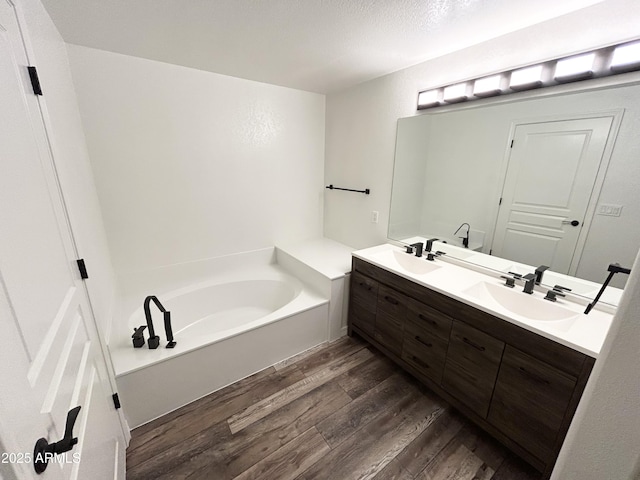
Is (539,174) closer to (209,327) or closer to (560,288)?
(560,288)

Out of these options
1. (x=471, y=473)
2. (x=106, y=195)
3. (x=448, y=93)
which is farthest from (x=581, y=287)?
(x=106, y=195)

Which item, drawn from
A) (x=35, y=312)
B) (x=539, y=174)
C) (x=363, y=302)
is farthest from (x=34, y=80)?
(x=539, y=174)

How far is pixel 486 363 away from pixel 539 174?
1175 millimetres

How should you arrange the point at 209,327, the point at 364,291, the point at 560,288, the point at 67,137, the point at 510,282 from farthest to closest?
the point at 209,327, the point at 364,291, the point at 510,282, the point at 560,288, the point at 67,137

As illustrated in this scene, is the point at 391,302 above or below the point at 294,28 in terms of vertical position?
below

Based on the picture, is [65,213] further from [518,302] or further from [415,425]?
[518,302]

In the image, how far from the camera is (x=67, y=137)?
1.36 meters

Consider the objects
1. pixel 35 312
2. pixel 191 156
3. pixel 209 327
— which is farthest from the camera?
pixel 209 327

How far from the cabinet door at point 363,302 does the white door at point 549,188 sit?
38.3 inches

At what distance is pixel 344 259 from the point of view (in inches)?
104

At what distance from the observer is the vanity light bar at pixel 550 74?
3.92 feet

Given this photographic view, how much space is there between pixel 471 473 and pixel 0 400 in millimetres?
1910

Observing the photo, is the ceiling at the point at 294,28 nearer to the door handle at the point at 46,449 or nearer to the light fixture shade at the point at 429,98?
the light fixture shade at the point at 429,98

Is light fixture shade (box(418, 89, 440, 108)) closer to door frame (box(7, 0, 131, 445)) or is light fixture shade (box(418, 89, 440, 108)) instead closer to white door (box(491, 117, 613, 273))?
white door (box(491, 117, 613, 273))
